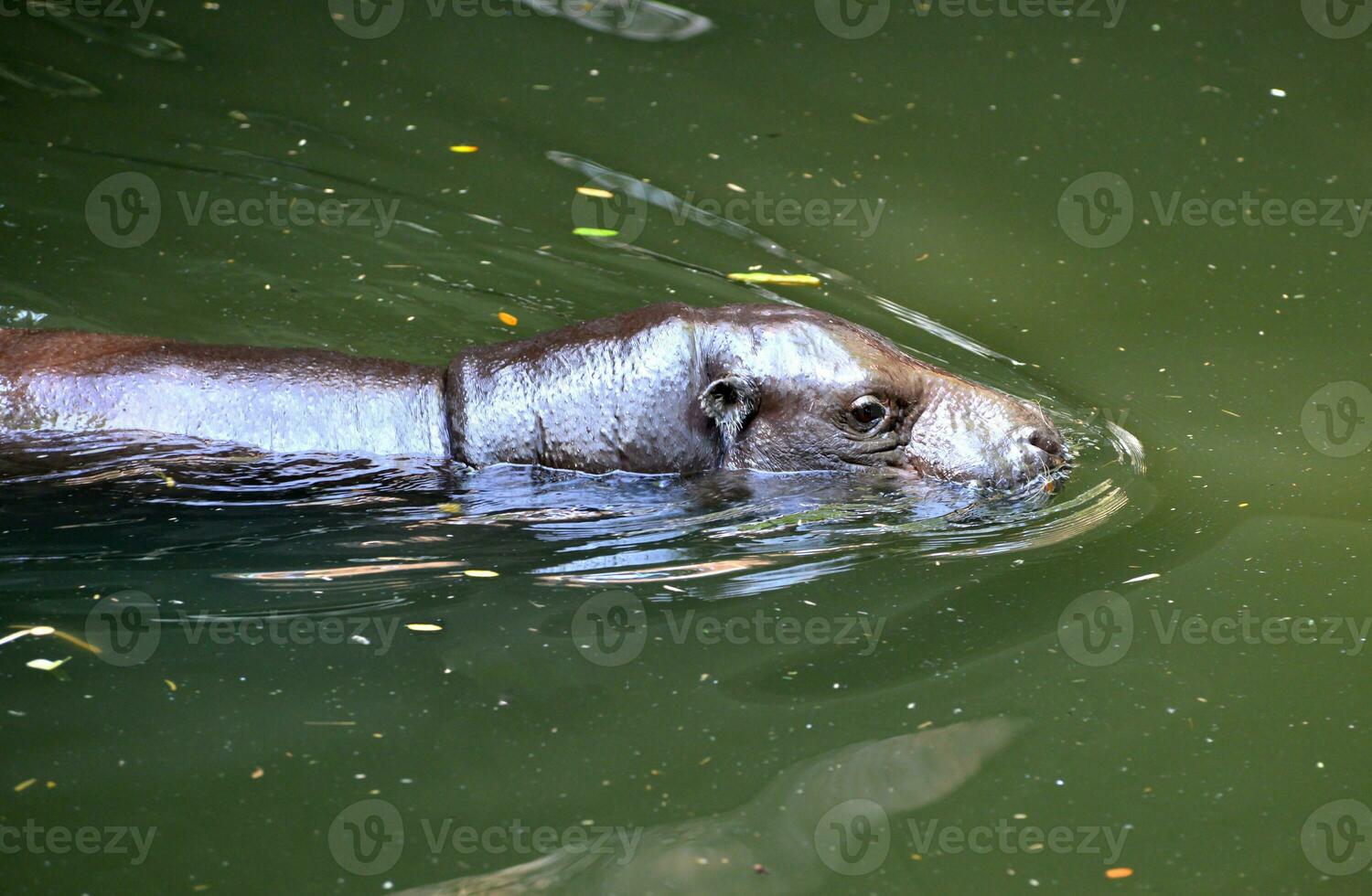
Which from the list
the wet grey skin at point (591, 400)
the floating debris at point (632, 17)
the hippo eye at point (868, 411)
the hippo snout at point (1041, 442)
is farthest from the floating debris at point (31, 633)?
the floating debris at point (632, 17)

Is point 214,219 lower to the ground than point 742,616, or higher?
higher

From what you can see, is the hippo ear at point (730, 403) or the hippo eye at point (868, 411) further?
the hippo eye at point (868, 411)

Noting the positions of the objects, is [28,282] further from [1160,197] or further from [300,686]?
[1160,197]

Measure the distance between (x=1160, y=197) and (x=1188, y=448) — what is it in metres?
3.08

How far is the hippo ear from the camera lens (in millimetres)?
6785

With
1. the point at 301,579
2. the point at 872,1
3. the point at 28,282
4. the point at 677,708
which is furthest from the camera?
the point at 872,1

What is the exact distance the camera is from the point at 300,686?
521cm

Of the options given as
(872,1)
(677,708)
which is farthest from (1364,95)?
(677,708)

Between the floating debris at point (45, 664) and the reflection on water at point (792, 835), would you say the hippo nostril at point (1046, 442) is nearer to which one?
the reflection on water at point (792, 835)

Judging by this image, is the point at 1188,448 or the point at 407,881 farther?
the point at 1188,448

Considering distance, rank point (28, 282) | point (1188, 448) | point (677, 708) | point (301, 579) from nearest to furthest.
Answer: point (677, 708) < point (301, 579) < point (1188, 448) < point (28, 282)

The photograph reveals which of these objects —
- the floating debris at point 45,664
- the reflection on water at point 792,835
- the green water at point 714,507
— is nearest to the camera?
the reflection on water at point 792,835

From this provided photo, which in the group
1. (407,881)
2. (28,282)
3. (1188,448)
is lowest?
(407,881)

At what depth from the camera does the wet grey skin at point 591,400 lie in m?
6.64
